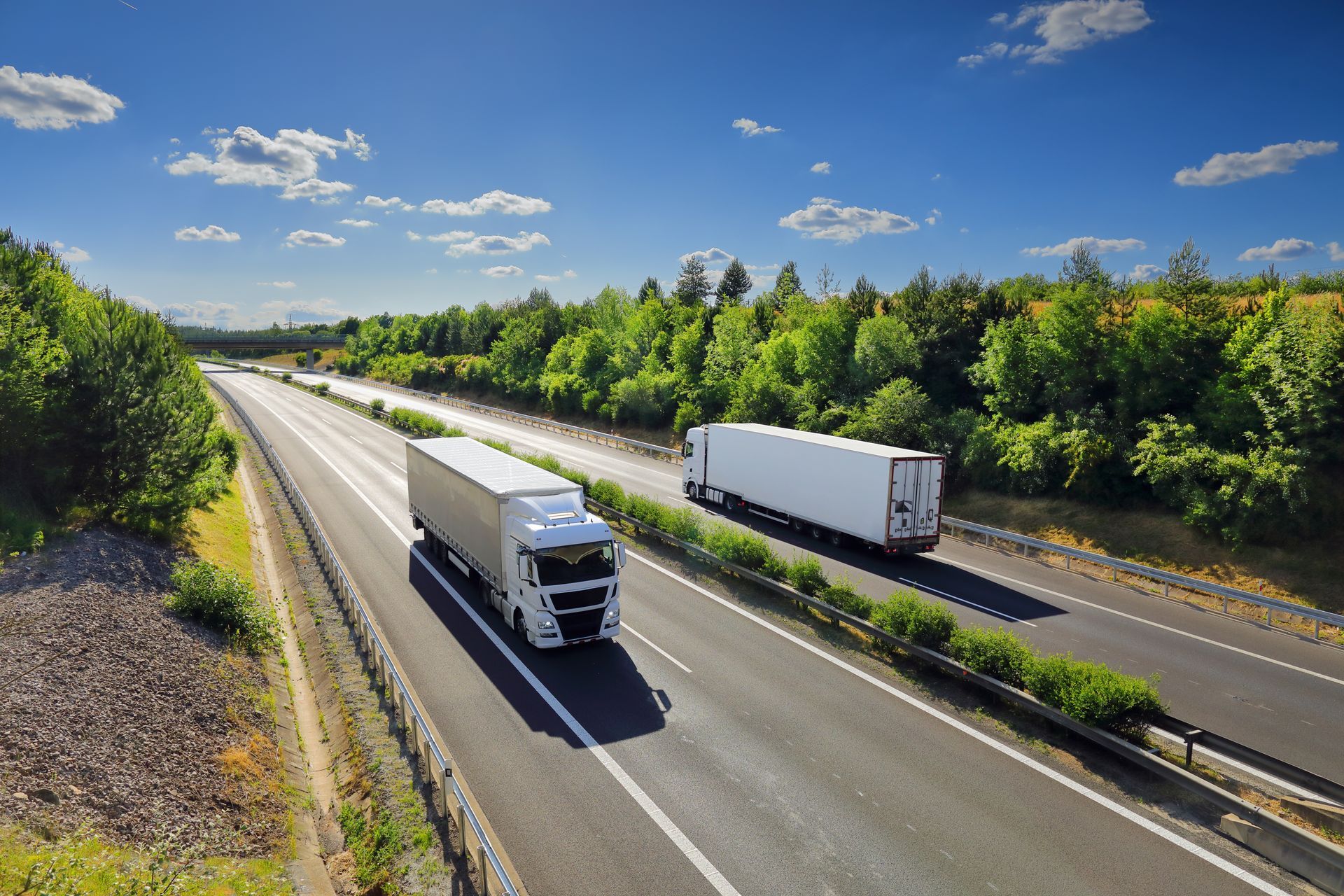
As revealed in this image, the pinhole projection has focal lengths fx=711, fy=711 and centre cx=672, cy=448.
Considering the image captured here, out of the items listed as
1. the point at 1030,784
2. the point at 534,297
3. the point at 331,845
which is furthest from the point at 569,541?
the point at 534,297

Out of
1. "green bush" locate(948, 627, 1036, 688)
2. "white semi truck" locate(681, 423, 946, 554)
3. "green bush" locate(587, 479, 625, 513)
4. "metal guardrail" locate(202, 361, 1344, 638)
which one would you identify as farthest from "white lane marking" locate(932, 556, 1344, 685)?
"green bush" locate(587, 479, 625, 513)

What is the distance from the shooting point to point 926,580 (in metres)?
21.2

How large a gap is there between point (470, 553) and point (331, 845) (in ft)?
29.3

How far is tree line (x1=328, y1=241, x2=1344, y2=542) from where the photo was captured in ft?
72.7

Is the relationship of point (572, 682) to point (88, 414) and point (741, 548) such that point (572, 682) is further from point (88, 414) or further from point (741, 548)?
point (88, 414)

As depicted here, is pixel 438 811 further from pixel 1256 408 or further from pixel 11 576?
pixel 1256 408

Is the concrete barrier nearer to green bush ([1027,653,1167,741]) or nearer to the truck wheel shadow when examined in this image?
green bush ([1027,653,1167,741])

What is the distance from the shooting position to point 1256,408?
23766 mm

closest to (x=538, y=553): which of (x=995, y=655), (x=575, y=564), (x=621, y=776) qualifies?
(x=575, y=564)

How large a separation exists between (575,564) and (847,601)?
647cm

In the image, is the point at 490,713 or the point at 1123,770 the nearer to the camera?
the point at 1123,770

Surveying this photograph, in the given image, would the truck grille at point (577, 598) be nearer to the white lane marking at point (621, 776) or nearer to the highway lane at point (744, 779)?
the highway lane at point (744, 779)

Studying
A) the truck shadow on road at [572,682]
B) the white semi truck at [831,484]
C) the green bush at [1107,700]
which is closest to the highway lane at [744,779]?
the truck shadow on road at [572,682]

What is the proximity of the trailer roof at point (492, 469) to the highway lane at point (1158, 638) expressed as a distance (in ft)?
30.3
